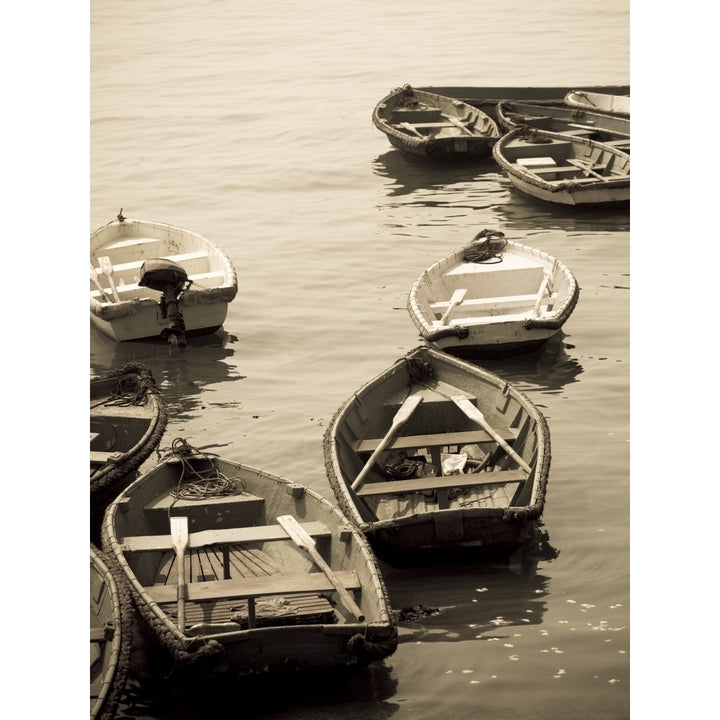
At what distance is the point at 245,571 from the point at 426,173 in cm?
855

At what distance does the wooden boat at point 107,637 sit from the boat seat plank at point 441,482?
5.06 feet

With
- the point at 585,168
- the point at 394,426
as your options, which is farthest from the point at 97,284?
the point at 585,168

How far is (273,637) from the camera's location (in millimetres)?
5344

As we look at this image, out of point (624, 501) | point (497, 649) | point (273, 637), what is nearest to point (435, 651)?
point (497, 649)

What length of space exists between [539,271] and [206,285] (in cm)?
265

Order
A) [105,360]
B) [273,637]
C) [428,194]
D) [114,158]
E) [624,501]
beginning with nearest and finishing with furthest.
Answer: [273,637]
[624,501]
[105,360]
[114,158]
[428,194]

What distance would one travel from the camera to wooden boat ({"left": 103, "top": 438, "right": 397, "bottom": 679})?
17.6ft

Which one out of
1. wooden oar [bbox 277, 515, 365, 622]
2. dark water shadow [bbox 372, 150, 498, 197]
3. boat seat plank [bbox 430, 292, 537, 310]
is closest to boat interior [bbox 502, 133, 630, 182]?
dark water shadow [bbox 372, 150, 498, 197]

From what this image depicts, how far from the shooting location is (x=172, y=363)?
9.52m

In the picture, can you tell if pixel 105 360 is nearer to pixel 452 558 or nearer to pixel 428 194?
pixel 452 558

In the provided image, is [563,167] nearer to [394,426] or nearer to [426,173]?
[426,173]

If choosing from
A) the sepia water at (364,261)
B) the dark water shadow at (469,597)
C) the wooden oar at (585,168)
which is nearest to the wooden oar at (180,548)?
the sepia water at (364,261)

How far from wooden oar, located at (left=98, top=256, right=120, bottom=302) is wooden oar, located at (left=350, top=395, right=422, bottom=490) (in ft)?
9.23
